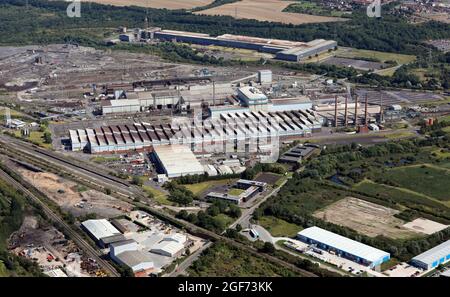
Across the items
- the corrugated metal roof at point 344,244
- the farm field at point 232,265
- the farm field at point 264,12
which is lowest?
the farm field at point 232,265

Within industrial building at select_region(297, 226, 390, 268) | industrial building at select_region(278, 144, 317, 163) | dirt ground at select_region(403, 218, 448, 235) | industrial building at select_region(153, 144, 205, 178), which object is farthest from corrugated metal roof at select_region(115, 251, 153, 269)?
industrial building at select_region(278, 144, 317, 163)

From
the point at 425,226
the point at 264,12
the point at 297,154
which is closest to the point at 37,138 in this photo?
the point at 297,154

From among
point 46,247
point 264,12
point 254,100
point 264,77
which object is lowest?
point 46,247

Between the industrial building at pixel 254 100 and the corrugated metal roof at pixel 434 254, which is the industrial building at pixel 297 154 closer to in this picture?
the industrial building at pixel 254 100

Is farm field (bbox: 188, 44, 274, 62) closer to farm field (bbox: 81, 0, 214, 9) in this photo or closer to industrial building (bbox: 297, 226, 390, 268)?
farm field (bbox: 81, 0, 214, 9)

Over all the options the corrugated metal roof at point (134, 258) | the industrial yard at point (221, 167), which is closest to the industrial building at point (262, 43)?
the industrial yard at point (221, 167)

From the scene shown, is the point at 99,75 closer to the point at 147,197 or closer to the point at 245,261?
the point at 147,197

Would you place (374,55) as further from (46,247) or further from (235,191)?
(46,247)
